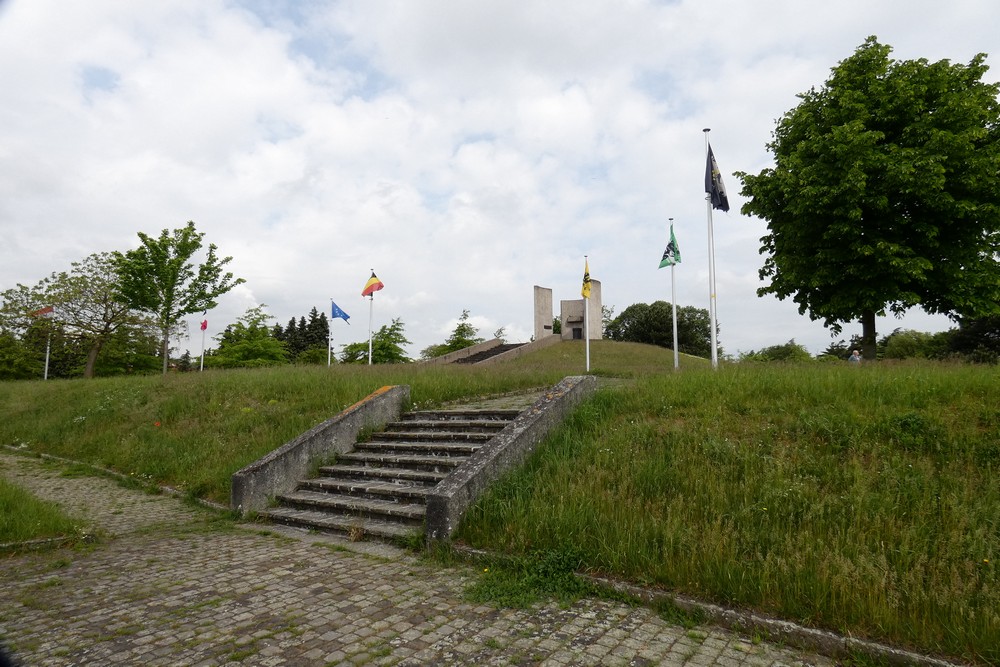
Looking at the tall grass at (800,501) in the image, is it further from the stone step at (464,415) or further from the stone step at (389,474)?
the stone step at (389,474)

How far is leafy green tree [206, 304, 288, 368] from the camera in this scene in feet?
121

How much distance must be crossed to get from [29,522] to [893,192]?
20.2 m

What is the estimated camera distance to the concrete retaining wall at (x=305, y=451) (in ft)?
25.8

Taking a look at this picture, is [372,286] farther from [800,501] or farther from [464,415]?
[800,501]

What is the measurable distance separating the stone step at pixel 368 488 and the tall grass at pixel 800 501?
137 centimetres

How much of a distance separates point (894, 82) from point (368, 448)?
58.3 feet

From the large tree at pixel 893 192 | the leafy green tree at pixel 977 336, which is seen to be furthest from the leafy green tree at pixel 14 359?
the leafy green tree at pixel 977 336

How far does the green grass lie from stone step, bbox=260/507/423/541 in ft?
7.21

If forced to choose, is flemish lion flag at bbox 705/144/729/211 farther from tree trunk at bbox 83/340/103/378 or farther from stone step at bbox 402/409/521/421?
tree trunk at bbox 83/340/103/378

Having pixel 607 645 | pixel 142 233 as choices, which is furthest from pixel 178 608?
pixel 142 233

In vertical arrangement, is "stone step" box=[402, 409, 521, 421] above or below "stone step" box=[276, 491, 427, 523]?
above

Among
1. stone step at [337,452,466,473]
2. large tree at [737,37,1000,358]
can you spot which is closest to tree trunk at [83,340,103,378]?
stone step at [337,452,466,473]

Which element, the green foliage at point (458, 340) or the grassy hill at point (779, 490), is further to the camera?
the green foliage at point (458, 340)

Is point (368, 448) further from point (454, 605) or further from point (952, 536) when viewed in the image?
point (952, 536)
